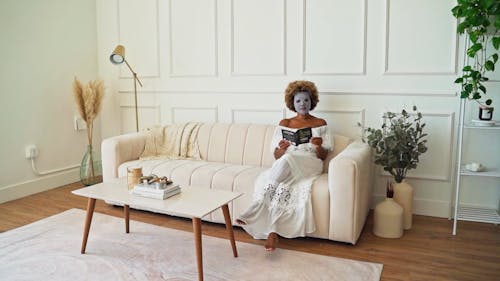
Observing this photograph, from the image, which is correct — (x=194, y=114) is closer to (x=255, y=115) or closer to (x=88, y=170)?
(x=255, y=115)

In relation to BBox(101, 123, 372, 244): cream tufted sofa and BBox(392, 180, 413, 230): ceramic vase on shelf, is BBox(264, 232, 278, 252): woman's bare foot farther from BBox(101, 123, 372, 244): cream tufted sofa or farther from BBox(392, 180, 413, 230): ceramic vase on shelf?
BBox(392, 180, 413, 230): ceramic vase on shelf

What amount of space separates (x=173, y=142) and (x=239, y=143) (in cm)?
66

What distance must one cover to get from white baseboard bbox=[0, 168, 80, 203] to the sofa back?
1.72 metres

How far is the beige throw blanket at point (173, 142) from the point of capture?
3732 mm

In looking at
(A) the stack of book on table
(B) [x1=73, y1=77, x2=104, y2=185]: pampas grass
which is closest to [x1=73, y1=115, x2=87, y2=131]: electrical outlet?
(B) [x1=73, y1=77, x2=104, y2=185]: pampas grass

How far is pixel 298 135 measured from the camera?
9.91 feet

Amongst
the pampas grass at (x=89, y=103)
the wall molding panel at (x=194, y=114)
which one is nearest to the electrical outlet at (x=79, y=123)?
the pampas grass at (x=89, y=103)

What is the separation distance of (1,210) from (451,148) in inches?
151

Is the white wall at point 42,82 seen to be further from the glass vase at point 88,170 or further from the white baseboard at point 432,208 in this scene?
the white baseboard at point 432,208

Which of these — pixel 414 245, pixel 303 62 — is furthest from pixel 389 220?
pixel 303 62

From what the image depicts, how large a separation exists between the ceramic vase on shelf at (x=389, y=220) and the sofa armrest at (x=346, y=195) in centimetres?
21

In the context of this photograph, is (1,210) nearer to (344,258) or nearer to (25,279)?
(25,279)

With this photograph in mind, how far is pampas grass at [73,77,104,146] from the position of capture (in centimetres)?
421

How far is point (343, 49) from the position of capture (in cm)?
343
